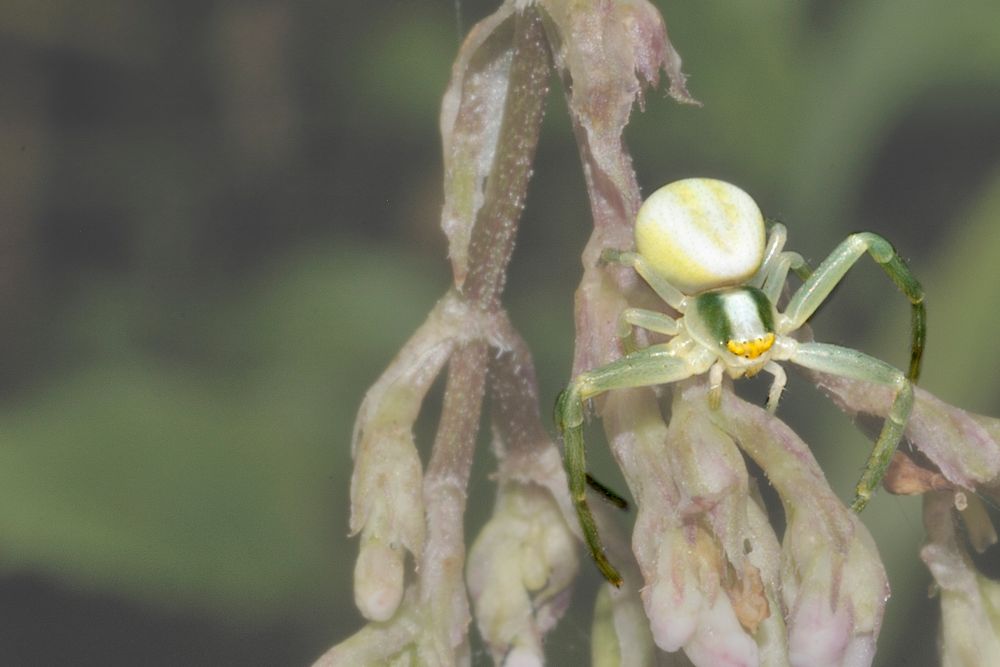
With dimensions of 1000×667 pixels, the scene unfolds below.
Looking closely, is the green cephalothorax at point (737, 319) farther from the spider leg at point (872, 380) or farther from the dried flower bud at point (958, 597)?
the dried flower bud at point (958, 597)

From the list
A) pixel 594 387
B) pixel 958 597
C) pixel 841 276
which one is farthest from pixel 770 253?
pixel 958 597

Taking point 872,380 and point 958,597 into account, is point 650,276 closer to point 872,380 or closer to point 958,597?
point 872,380

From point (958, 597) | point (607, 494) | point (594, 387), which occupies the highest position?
point (594, 387)

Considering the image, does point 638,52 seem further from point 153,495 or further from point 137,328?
point 137,328

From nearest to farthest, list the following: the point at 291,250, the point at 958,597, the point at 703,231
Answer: the point at 703,231 < the point at 958,597 < the point at 291,250

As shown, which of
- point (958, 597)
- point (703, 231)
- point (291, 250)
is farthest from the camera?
point (291, 250)

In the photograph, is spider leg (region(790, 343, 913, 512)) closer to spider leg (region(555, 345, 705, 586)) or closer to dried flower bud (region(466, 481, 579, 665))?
spider leg (region(555, 345, 705, 586))

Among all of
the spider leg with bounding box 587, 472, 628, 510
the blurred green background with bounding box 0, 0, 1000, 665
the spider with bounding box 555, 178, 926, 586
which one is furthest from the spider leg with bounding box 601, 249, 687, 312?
the blurred green background with bounding box 0, 0, 1000, 665

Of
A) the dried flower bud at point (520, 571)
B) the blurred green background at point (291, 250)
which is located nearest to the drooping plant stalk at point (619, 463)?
the dried flower bud at point (520, 571)
